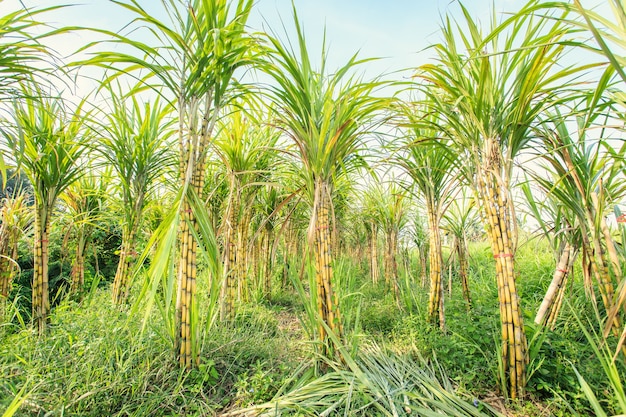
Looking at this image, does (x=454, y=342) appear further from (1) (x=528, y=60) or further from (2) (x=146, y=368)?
(2) (x=146, y=368)

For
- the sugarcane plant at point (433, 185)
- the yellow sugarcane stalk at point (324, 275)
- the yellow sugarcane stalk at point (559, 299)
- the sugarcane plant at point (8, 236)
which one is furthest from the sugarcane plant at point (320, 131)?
the sugarcane plant at point (8, 236)

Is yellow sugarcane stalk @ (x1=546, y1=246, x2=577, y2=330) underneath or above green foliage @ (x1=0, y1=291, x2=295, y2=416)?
above

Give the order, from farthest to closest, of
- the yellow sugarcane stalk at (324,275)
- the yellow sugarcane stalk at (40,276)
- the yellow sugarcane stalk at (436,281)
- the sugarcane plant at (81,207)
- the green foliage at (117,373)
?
the sugarcane plant at (81,207)
the yellow sugarcane stalk at (436,281)
the yellow sugarcane stalk at (40,276)
the yellow sugarcane stalk at (324,275)
the green foliage at (117,373)

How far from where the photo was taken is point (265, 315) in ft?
10.2

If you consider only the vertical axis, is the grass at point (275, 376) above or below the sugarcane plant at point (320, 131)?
below

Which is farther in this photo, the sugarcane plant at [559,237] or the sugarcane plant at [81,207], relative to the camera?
the sugarcane plant at [81,207]

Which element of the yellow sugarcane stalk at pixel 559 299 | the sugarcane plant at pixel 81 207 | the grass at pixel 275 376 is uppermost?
the sugarcane plant at pixel 81 207

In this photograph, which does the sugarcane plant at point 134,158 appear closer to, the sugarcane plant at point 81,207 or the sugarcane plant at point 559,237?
the sugarcane plant at point 81,207

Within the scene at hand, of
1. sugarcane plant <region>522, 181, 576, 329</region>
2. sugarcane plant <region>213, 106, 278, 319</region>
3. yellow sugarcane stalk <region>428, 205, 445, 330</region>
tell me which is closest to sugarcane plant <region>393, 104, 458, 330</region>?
yellow sugarcane stalk <region>428, 205, 445, 330</region>

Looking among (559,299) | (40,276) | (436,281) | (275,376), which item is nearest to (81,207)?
(40,276)

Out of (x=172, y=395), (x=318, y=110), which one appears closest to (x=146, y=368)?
(x=172, y=395)

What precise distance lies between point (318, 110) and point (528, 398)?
1935mm

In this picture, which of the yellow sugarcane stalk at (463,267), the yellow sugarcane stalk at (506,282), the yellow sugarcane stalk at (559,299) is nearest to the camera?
the yellow sugarcane stalk at (506,282)

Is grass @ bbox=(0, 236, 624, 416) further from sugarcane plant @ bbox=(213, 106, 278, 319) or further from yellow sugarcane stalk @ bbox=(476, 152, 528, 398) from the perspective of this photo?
sugarcane plant @ bbox=(213, 106, 278, 319)
